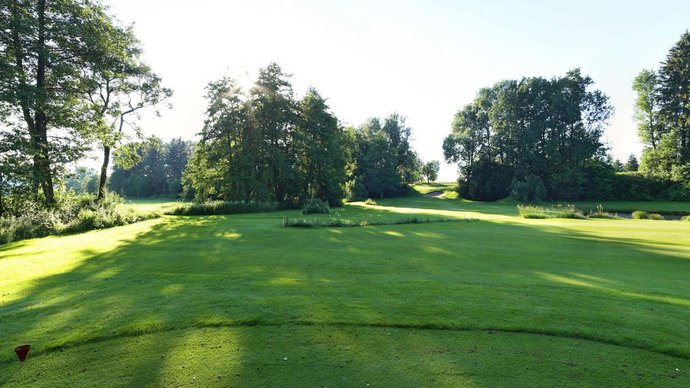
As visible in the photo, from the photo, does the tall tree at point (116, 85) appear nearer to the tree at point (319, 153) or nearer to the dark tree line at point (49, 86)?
the dark tree line at point (49, 86)

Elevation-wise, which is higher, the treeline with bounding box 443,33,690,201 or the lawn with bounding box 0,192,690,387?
the treeline with bounding box 443,33,690,201

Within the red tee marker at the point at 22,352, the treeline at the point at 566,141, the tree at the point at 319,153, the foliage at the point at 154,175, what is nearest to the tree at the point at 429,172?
the treeline at the point at 566,141

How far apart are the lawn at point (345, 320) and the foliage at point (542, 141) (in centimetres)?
5390

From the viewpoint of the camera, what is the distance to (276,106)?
46.8 meters

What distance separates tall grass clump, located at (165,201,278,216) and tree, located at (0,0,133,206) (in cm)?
1093

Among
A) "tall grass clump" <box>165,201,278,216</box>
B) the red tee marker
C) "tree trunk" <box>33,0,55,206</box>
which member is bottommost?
the red tee marker

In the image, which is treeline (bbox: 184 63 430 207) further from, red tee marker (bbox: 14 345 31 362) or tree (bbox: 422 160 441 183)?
tree (bbox: 422 160 441 183)

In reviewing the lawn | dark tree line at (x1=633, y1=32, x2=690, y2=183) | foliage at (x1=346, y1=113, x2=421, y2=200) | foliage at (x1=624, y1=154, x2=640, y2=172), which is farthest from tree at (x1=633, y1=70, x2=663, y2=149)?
the lawn

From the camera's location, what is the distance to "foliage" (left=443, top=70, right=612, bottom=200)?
Answer: 196 feet

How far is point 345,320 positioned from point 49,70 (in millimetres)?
29740

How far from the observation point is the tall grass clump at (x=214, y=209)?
35.1m

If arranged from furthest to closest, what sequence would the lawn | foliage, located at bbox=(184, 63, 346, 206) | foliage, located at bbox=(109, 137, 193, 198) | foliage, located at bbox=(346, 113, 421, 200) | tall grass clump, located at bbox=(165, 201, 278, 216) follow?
foliage, located at bbox=(109, 137, 193, 198)
foliage, located at bbox=(346, 113, 421, 200)
foliage, located at bbox=(184, 63, 346, 206)
tall grass clump, located at bbox=(165, 201, 278, 216)
the lawn

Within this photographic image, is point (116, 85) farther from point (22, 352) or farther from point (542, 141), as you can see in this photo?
point (542, 141)

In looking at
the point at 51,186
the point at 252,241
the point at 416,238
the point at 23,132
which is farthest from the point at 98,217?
the point at 416,238
